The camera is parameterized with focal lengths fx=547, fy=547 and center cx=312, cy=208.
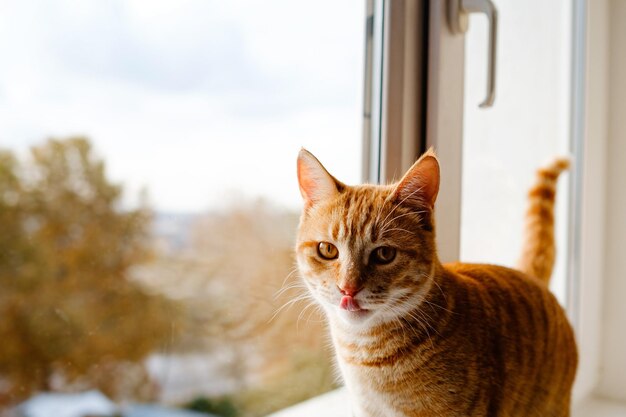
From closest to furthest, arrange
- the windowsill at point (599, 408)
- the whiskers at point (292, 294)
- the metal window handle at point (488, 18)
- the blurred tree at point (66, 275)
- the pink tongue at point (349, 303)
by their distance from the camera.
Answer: the blurred tree at point (66, 275), the pink tongue at point (349, 303), the whiskers at point (292, 294), the metal window handle at point (488, 18), the windowsill at point (599, 408)

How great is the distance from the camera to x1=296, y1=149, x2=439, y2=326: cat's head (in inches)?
31.2

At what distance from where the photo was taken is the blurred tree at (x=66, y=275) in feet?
2.07

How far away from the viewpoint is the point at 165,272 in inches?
31.5

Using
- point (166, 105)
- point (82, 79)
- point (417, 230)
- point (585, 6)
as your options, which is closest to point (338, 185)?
point (417, 230)

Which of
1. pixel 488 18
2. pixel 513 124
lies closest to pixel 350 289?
pixel 488 18

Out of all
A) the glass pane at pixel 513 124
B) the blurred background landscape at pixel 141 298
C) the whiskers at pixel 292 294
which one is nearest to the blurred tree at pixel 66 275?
the blurred background landscape at pixel 141 298

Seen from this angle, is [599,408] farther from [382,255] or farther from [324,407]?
[382,255]

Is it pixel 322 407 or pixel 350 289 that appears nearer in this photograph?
pixel 350 289

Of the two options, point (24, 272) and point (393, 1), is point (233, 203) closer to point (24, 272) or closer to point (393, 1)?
point (24, 272)

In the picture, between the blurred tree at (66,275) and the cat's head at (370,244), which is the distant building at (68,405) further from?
the cat's head at (370,244)

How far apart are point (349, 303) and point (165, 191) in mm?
313

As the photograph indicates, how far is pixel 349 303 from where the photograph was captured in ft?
2.53

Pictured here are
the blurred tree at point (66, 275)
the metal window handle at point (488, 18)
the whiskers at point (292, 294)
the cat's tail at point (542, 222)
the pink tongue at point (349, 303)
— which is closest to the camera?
the blurred tree at point (66, 275)

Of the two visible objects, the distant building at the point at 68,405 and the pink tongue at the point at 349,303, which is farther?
the pink tongue at the point at 349,303
